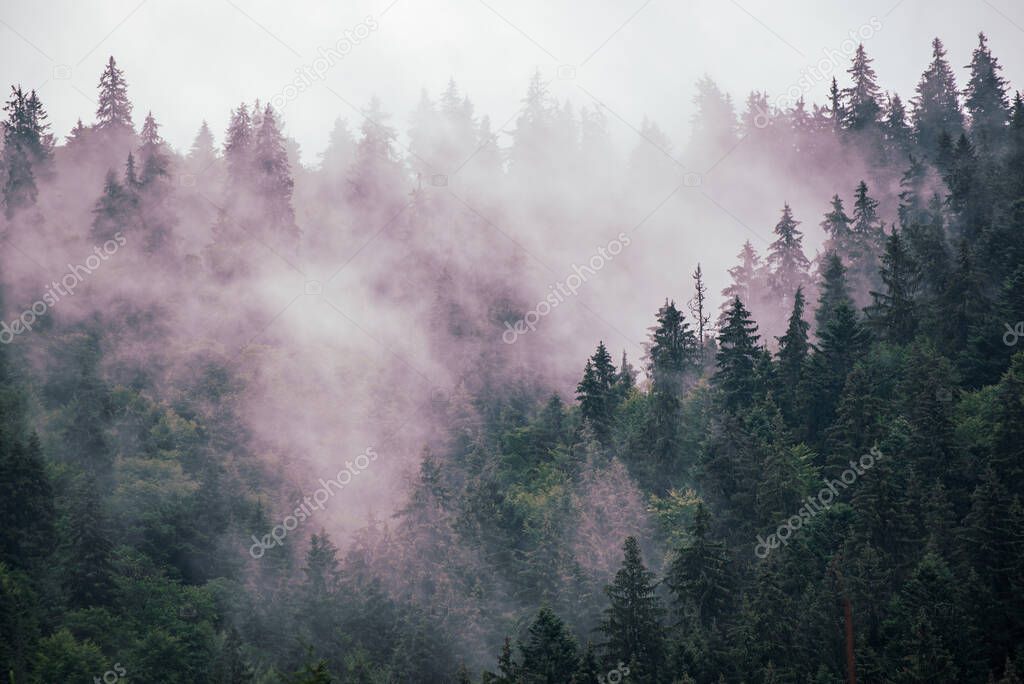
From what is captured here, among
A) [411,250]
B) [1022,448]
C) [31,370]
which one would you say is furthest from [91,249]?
[1022,448]

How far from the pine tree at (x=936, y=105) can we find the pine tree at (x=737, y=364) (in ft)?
135

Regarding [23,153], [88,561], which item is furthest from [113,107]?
[88,561]

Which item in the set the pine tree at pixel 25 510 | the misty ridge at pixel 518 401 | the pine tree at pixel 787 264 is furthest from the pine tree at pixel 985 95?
the pine tree at pixel 25 510

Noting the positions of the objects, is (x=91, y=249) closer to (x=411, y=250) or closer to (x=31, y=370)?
(x=31, y=370)

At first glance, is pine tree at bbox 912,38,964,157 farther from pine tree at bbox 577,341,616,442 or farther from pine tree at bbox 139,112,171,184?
pine tree at bbox 139,112,171,184

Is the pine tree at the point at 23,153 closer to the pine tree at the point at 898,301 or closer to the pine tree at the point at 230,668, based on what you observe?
the pine tree at the point at 230,668

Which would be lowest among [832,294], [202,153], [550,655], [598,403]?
[550,655]

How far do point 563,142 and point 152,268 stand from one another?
52183 millimetres

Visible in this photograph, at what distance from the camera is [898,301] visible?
8100 centimetres

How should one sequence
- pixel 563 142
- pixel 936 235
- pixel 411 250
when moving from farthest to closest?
pixel 563 142
pixel 411 250
pixel 936 235

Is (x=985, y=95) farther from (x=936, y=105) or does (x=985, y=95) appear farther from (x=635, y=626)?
(x=635, y=626)

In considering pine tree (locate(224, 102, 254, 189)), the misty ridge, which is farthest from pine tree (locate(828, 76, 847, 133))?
pine tree (locate(224, 102, 254, 189))

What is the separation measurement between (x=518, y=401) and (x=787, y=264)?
26248 mm

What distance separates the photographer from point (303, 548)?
283 feet
